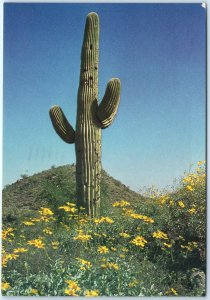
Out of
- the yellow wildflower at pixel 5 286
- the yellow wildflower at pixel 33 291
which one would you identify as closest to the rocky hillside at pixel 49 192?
the yellow wildflower at pixel 5 286

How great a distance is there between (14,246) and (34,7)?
2.27 metres

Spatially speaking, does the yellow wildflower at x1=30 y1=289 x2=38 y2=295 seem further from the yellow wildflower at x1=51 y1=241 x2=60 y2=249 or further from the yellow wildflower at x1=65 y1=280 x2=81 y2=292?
the yellow wildflower at x1=51 y1=241 x2=60 y2=249

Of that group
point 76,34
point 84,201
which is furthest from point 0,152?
point 76,34

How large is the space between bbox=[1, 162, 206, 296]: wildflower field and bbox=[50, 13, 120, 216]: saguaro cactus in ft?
1.19

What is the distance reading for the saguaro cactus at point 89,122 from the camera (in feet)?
18.9

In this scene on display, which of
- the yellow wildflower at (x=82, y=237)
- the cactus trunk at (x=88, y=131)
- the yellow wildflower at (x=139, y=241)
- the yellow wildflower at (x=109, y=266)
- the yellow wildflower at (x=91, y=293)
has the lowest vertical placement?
the yellow wildflower at (x=91, y=293)

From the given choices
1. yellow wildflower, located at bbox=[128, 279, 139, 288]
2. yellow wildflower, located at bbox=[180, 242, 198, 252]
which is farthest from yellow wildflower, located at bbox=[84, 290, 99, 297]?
yellow wildflower, located at bbox=[180, 242, 198, 252]

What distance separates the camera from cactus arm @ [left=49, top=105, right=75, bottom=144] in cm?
593

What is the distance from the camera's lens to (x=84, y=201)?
5.75 metres

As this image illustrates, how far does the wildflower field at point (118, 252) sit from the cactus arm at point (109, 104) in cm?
105

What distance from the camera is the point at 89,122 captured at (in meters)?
5.89

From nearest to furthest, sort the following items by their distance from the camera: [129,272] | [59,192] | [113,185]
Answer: [129,272]
[59,192]
[113,185]

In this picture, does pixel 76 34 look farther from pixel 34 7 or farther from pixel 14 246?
pixel 14 246

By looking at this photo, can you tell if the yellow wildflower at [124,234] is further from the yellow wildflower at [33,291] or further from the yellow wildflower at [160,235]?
the yellow wildflower at [33,291]
